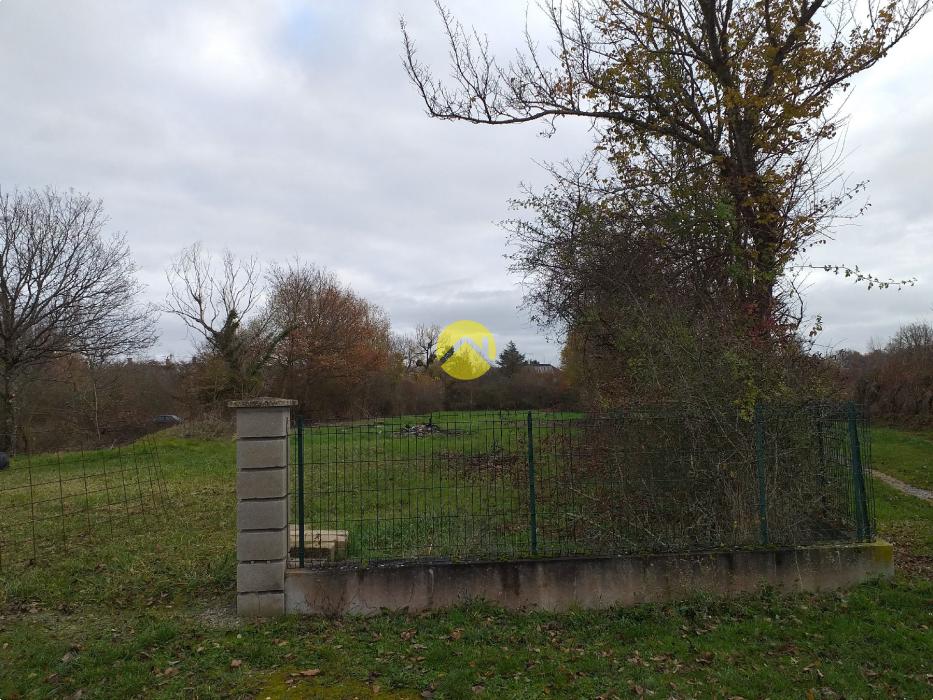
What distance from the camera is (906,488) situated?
11078 mm

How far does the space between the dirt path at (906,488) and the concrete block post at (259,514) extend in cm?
1006

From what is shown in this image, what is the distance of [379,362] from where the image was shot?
35.6m

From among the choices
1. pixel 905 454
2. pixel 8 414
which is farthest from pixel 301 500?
pixel 8 414

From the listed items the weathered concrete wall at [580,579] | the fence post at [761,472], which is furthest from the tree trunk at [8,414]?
the fence post at [761,472]

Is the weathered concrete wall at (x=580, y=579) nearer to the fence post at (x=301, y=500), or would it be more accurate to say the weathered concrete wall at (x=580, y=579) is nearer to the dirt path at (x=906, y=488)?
the fence post at (x=301, y=500)

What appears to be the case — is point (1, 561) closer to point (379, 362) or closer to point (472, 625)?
point (472, 625)

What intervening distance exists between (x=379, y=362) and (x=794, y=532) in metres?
31.0

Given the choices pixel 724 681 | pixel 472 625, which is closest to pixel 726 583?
pixel 724 681

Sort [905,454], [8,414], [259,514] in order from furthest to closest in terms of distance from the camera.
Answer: [8,414]
[905,454]
[259,514]

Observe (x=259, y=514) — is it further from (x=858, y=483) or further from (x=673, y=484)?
(x=858, y=483)

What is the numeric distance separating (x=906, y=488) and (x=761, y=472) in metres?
7.73

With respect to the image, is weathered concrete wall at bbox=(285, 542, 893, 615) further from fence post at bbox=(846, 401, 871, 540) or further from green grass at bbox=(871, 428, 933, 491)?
green grass at bbox=(871, 428, 933, 491)

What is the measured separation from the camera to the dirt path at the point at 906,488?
1019 cm

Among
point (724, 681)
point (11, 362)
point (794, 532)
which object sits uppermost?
point (11, 362)
